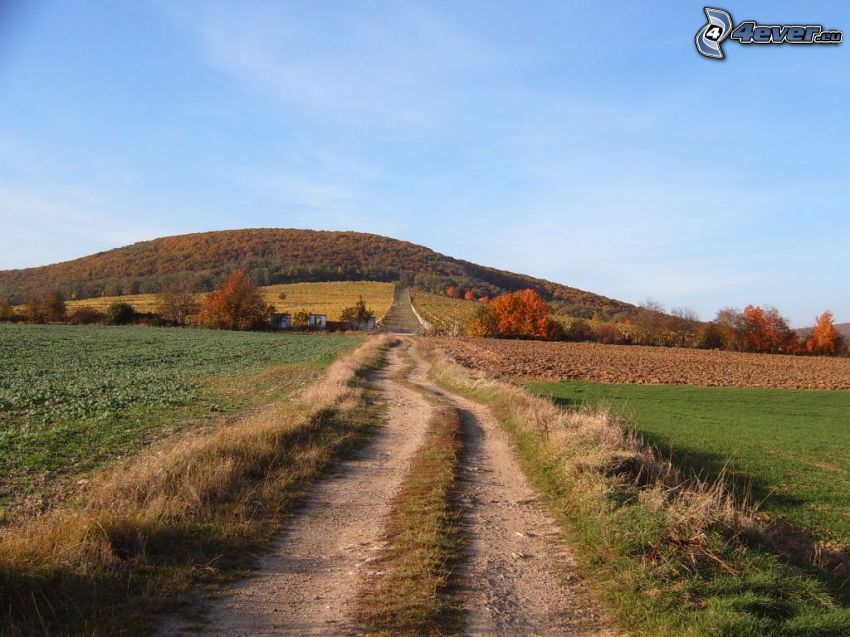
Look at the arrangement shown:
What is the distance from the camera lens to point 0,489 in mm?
8984

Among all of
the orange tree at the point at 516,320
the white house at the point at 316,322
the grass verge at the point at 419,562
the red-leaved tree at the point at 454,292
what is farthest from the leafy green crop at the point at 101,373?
the red-leaved tree at the point at 454,292

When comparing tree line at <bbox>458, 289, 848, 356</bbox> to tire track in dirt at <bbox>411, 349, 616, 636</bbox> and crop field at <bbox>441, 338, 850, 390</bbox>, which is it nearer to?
crop field at <bbox>441, 338, 850, 390</bbox>

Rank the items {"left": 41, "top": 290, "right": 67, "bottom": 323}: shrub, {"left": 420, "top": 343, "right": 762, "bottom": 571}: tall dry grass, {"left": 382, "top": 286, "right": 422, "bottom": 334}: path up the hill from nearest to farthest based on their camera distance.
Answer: {"left": 420, "top": 343, "right": 762, "bottom": 571}: tall dry grass < {"left": 41, "top": 290, "right": 67, "bottom": 323}: shrub < {"left": 382, "top": 286, "right": 422, "bottom": 334}: path up the hill

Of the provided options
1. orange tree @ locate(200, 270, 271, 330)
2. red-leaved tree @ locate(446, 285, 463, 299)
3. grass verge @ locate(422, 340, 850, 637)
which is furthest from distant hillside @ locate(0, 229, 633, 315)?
grass verge @ locate(422, 340, 850, 637)

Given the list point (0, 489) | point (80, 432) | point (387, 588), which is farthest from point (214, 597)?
point (80, 432)

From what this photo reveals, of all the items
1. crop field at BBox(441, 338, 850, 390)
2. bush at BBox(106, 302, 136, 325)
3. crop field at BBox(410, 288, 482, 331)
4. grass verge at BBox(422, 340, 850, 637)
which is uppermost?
crop field at BBox(410, 288, 482, 331)

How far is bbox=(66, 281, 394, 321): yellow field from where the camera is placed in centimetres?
10912

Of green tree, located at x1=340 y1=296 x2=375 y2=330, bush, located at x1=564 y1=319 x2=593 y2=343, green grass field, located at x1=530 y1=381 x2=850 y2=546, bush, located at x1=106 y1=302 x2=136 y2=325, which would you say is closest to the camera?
green grass field, located at x1=530 y1=381 x2=850 y2=546

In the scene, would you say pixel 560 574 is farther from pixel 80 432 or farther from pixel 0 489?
pixel 80 432

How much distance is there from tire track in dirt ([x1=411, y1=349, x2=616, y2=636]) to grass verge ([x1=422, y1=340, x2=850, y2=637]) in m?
0.26

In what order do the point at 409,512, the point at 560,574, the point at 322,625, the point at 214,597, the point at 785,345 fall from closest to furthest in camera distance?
the point at 322,625
the point at 214,597
the point at 560,574
the point at 409,512
the point at 785,345

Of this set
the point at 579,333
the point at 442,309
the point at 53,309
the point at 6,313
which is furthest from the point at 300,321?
the point at 6,313

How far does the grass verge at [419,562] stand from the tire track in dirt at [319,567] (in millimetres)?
186

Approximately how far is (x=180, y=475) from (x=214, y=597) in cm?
324
